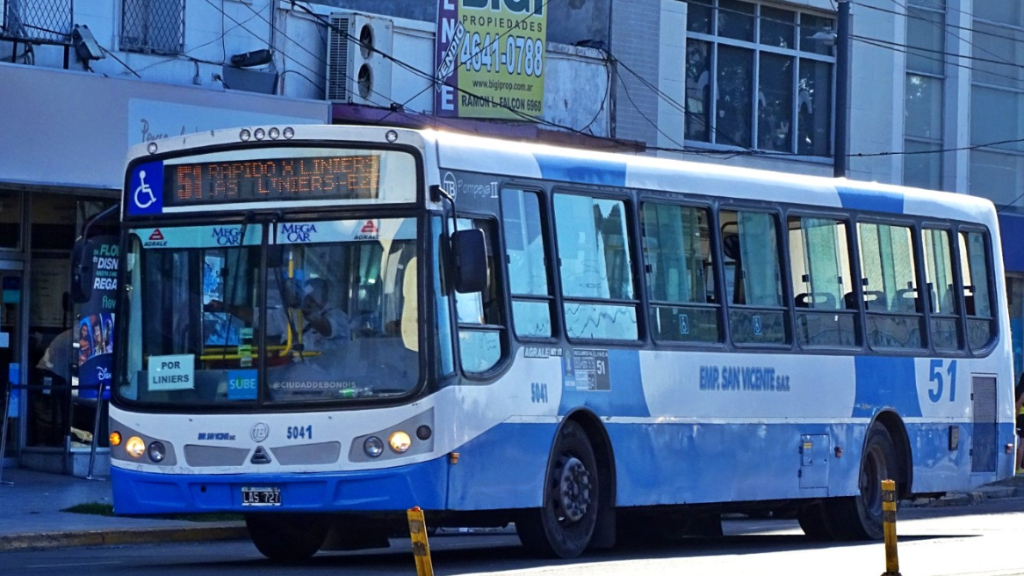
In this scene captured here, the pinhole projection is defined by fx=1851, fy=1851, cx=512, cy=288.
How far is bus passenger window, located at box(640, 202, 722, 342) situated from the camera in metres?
14.1

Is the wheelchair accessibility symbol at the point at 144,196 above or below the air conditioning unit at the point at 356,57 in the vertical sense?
below

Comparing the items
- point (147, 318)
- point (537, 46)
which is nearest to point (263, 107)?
point (537, 46)

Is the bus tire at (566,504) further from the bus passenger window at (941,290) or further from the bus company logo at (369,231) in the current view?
the bus passenger window at (941,290)

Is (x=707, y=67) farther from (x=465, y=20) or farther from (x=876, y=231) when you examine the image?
(x=876, y=231)

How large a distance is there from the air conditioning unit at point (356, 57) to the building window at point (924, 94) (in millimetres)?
12995

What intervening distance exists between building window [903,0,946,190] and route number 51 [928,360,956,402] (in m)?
16.5

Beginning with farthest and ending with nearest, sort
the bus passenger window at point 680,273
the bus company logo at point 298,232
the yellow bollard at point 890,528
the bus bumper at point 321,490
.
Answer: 1. the bus passenger window at point 680,273
2. the bus company logo at point 298,232
3. the bus bumper at point 321,490
4. the yellow bollard at point 890,528

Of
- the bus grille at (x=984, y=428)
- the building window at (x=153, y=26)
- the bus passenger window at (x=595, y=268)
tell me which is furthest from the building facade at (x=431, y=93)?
the bus grille at (x=984, y=428)

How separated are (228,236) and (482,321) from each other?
70.1 inches

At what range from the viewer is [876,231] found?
16859 millimetres

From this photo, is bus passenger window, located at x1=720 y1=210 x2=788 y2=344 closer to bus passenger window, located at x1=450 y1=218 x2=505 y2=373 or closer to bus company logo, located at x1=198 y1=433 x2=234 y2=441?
bus passenger window, located at x1=450 y1=218 x2=505 y2=373

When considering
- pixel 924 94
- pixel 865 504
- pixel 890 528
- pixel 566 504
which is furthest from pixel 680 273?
pixel 924 94

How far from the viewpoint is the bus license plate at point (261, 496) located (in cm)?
1184

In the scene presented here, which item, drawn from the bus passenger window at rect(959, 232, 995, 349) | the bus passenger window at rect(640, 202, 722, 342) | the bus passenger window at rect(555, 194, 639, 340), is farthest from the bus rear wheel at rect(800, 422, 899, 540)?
the bus passenger window at rect(555, 194, 639, 340)
